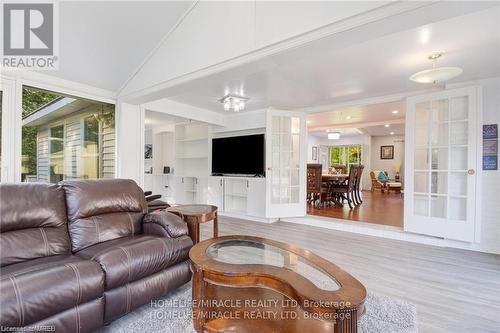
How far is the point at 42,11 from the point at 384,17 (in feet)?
9.56

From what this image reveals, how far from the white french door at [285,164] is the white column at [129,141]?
7.37ft

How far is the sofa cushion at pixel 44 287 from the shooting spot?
3.85 ft

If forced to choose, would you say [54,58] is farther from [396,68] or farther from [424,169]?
[424,169]

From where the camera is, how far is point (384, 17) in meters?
1.49

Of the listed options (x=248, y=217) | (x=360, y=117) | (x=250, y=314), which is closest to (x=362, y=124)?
(x=360, y=117)

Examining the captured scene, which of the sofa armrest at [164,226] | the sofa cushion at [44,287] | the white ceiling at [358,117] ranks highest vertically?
the white ceiling at [358,117]

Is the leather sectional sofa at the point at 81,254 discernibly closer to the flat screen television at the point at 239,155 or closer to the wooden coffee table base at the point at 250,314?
the wooden coffee table base at the point at 250,314

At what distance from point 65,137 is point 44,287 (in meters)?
2.59

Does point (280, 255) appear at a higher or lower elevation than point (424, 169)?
lower

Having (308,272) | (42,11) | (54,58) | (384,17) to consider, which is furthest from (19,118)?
(384,17)

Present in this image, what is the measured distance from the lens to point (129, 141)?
357 centimetres

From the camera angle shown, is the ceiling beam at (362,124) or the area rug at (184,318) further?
the ceiling beam at (362,124)

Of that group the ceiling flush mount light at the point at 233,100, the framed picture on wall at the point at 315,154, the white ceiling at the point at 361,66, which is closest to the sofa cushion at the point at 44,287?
the white ceiling at the point at 361,66

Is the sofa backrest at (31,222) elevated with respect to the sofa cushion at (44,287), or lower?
elevated
